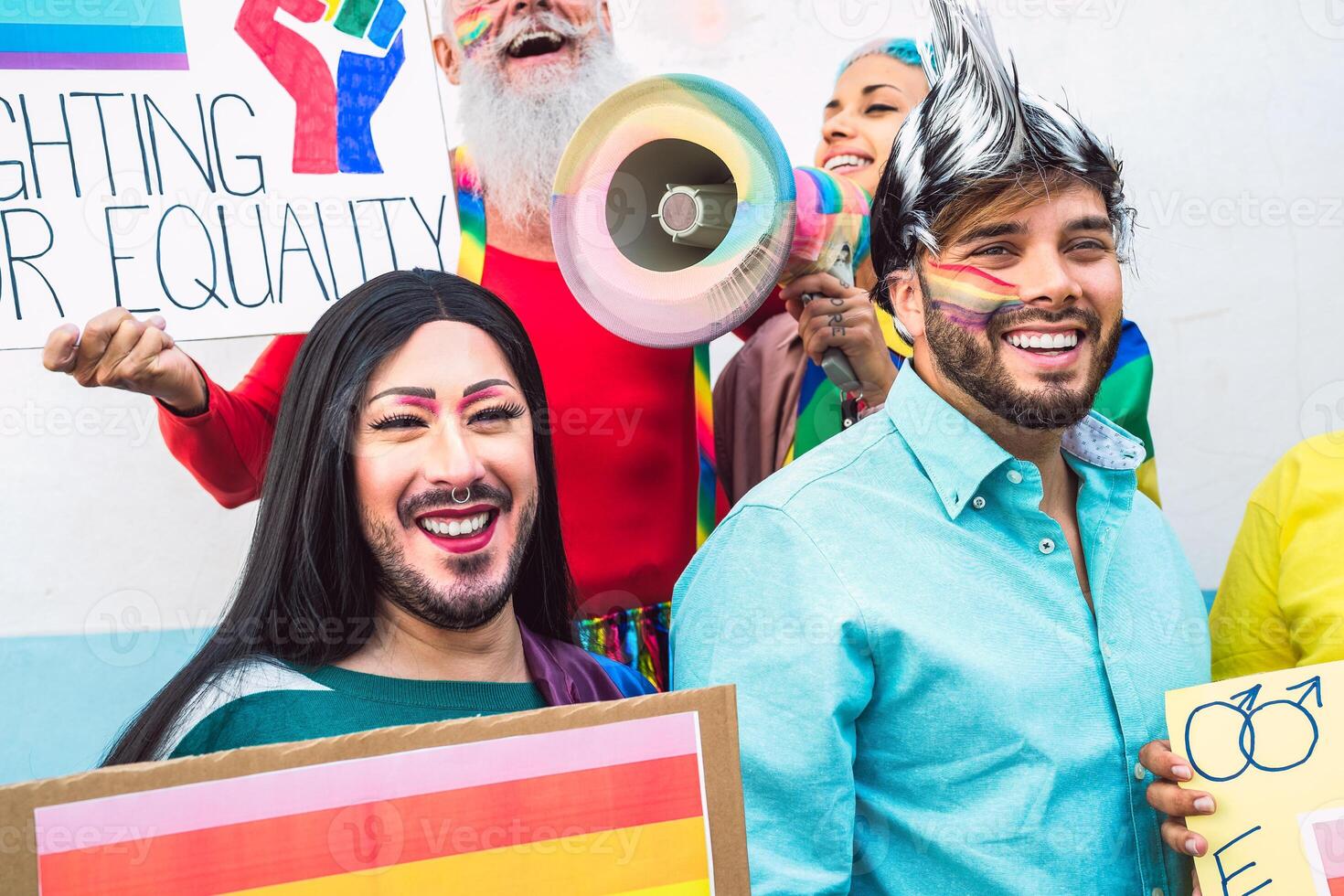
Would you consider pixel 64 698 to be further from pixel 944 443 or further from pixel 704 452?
pixel 944 443

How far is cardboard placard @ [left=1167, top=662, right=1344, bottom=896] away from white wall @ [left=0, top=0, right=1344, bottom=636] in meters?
1.47

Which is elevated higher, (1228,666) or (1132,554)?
(1132,554)

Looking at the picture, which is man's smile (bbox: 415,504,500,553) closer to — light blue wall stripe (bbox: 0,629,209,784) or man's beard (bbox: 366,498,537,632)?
man's beard (bbox: 366,498,537,632)

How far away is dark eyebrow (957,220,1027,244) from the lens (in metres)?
1.72

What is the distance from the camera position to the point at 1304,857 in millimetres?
1509

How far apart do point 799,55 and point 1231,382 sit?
1.32 metres

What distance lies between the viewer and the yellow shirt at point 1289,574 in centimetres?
182

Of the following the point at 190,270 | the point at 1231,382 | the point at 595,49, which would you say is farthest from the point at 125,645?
the point at 1231,382

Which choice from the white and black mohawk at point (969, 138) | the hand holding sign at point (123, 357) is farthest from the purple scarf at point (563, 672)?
the white and black mohawk at point (969, 138)

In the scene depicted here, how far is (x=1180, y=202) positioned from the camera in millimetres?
2898

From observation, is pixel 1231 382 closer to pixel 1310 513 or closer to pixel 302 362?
pixel 1310 513

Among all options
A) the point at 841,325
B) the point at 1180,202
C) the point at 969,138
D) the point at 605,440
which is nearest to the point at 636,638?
the point at 605,440

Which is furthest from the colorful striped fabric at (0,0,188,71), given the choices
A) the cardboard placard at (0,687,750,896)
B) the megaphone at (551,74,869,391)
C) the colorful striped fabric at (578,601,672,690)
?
the cardboard placard at (0,687,750,896)

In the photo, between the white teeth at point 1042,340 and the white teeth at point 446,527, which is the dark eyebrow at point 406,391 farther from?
the white teeth at point 1042,340
